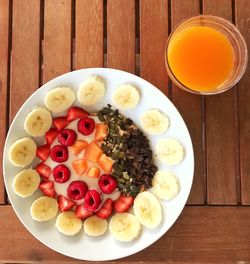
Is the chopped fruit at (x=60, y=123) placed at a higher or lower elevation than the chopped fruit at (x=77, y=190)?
higher

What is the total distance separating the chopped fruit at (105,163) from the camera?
3.59 feet

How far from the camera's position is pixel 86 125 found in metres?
1.09

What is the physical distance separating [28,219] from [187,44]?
0.52 meters

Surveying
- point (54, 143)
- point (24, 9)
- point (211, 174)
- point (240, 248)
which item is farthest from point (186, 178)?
point (24, 9)

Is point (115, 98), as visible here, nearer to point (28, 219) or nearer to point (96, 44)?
point (96, 44)

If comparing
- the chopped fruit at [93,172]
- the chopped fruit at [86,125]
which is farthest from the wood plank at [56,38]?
the chopped fruit at [93,172]

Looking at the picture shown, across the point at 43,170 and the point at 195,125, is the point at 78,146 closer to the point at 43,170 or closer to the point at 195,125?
the point at 43,170

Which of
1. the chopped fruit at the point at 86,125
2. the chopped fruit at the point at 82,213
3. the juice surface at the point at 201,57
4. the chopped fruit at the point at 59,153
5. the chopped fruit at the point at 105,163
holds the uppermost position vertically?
the juice surface at the point at 201,57

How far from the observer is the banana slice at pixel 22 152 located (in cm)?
107

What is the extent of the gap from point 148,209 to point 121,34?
0.41m

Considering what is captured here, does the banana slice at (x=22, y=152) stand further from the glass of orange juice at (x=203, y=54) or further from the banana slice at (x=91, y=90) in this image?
the glass of orange juice at (x=203, y=54)

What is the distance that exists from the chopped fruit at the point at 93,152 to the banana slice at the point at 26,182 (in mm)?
123

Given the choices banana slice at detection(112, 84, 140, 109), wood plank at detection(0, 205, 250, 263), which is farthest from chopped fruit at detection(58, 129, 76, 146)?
wood plank at detection(0, 205, 250, 263)

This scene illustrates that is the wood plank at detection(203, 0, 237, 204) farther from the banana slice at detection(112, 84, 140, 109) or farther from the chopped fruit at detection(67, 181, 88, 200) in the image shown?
the chopped fruit at detection(67, 181, 88, 200)
